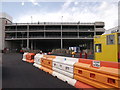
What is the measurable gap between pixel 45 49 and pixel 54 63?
69458 millimetres

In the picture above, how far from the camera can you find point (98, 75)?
3.73 m

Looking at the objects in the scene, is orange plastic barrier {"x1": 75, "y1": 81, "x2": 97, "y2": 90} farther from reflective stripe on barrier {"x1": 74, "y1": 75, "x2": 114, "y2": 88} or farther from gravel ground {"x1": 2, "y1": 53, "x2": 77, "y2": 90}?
gravel ground {"x1": 2, "y1": 53, "x2": 77, "y2": 90}

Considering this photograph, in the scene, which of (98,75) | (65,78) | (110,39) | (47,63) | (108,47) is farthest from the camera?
(47,63)

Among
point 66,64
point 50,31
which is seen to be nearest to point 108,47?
point 66,64

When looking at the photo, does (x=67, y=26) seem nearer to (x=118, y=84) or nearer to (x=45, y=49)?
(x=45, y=49)

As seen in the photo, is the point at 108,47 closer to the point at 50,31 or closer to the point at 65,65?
the point at 65,65

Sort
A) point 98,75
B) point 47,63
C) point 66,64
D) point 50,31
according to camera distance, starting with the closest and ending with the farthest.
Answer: point 98,75 → point 66,64 → point 47,63 → point 50,31

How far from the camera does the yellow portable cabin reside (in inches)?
258

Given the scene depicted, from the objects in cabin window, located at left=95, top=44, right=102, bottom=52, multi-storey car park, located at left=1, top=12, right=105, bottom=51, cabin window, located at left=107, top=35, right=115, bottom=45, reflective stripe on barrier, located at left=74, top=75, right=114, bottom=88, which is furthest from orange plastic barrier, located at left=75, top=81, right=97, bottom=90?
multi-storey car park, located at left=1, top=12, right=105, bottom=51

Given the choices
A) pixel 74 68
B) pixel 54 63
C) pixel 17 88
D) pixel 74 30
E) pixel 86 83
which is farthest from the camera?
pixel 74 30

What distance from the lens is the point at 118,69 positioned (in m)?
3.33

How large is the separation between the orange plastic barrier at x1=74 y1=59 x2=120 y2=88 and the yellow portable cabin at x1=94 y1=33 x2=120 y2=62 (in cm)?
273

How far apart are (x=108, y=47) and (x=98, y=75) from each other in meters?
3.85

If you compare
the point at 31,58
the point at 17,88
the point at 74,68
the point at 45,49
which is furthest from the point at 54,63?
the point at 45,49
